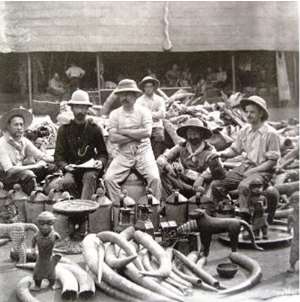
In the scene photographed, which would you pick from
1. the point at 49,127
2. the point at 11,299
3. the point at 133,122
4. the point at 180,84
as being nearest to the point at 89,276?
the point at 11,299

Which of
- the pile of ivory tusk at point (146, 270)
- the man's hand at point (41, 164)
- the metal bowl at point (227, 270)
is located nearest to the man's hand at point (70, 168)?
the man's hand at point (41, 164)

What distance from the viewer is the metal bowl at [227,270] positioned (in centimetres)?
486

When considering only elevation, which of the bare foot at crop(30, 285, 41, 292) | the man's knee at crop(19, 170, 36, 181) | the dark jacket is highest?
the dark jacket

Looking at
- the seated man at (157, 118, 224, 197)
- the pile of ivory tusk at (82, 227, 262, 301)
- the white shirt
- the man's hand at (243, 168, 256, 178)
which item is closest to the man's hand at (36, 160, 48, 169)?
the seated man at (157, 118, 224, 197)

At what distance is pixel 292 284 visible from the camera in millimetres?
4812

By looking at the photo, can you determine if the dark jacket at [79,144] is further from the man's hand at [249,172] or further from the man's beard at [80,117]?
the man's hand at [249,172]

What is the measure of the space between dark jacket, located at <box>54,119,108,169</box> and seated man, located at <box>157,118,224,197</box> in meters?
0.82

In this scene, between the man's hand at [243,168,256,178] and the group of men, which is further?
the group of men

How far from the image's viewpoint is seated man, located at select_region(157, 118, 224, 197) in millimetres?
6266

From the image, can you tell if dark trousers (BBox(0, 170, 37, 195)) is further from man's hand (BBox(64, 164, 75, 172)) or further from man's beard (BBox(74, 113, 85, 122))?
man's beard (BBox(74, 113, 85, 122))

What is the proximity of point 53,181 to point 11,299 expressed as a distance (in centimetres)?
227

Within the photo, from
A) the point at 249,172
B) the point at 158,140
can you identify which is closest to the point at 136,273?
the point at 249,172

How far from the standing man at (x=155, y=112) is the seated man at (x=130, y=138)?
1.40 meters

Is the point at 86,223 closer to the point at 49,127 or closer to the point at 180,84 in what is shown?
the point at 49,127
